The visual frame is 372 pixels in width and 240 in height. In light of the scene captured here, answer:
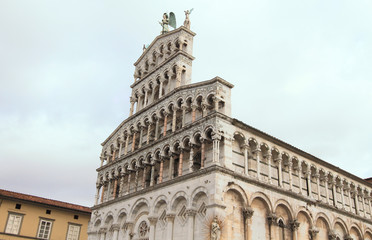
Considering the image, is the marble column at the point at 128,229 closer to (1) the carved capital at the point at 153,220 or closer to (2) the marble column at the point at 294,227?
(1) the carved capital at the point at 153,220

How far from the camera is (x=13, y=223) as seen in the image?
3241 cm

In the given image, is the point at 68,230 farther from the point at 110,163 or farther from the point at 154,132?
the point at 154,132

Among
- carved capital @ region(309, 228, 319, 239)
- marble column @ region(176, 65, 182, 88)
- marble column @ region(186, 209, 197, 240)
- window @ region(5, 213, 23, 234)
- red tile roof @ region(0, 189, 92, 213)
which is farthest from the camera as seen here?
red tile roof @ region(0, 189, 92, 213)

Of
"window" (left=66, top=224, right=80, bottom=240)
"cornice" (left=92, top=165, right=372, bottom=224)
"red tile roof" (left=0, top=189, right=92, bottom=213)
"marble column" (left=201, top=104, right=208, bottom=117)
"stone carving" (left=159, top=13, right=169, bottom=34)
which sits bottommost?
"window" (left=66, top=224, right=80, bottom=240)

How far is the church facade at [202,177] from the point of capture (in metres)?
20.3

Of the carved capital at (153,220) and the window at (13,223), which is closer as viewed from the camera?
the carved capital at (153,220)

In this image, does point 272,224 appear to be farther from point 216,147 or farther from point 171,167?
point 171,167

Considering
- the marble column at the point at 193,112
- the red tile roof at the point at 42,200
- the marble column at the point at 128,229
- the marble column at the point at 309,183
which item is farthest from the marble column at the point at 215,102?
the red tile roof at the point at 42,200

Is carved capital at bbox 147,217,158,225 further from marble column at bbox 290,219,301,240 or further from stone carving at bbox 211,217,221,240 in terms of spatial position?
marble column at bbox 290,219,301,240

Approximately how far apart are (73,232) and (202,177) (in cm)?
2080

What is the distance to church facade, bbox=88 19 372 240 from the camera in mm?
20328

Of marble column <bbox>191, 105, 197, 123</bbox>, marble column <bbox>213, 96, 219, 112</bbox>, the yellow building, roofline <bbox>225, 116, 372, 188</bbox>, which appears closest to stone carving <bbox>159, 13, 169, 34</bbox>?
marble column <bbox>191, 105, 197, 123</bbox>

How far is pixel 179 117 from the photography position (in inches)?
995

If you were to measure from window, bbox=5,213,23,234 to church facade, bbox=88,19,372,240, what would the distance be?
777 centimetres
